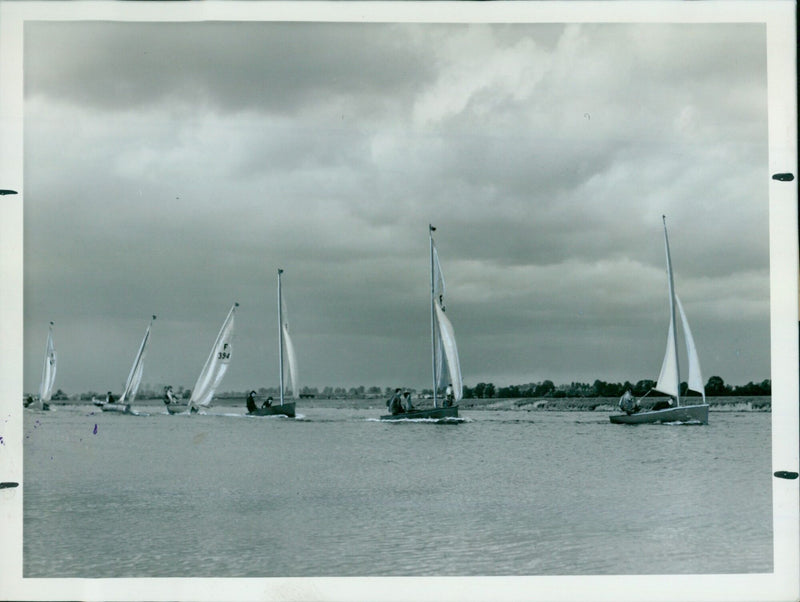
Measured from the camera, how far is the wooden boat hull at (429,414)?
8547mm

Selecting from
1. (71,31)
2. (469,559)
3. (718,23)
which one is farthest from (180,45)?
(469,559)

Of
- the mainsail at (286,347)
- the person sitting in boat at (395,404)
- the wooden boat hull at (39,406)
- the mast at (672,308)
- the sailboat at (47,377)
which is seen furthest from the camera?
the person sitting in boat at (395,404)

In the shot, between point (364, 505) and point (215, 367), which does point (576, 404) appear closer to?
point (364, 505)

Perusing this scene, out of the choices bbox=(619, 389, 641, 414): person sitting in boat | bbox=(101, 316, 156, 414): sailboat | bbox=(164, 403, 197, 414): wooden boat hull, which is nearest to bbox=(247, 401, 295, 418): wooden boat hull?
bbox=(164, 403, 197, 414): wooden boat hull

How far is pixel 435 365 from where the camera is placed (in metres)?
7.05

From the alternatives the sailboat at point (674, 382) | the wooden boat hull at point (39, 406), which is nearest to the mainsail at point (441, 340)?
the sailboat at point (674, 382)

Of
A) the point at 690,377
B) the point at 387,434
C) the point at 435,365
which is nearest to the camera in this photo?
the point at 690,377

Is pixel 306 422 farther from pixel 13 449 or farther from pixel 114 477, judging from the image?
pixel 13 449

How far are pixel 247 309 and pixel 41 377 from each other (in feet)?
5.34

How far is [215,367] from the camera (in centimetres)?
623

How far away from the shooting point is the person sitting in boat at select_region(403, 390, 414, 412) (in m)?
7.46

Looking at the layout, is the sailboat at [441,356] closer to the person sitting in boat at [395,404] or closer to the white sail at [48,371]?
the person sitting in boat at [395,404]

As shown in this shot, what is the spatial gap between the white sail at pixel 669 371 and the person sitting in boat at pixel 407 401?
2071 millimetres

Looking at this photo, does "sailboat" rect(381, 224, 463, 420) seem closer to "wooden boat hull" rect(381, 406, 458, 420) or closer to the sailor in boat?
"wooden boat hull" rect(381, 406, 458, 420)
